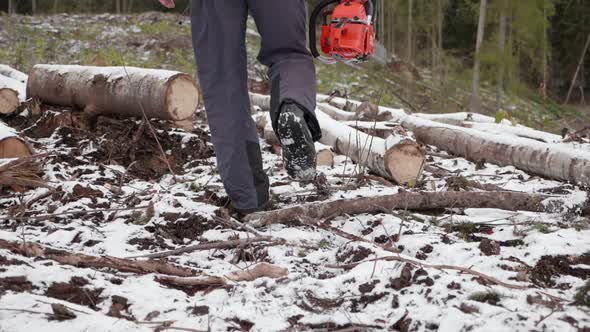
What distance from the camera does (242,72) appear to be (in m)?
2.60

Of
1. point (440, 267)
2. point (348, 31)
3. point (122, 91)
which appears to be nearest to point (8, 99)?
point (122, 91)

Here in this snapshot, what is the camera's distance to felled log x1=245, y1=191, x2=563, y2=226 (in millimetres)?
2623

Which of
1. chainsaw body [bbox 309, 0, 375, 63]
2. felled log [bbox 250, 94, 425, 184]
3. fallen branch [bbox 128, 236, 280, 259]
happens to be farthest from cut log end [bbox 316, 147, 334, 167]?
fallen branch [bbox 128, 236, 280, 259]

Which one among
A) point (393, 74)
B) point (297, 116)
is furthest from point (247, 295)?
point (393, 74)

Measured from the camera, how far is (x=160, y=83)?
410cm

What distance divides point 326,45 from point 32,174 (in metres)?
1.86

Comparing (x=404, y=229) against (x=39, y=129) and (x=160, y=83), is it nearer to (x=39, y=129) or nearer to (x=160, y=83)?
(x=160, y=83)

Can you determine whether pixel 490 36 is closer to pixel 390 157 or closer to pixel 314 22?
pixel 390 157

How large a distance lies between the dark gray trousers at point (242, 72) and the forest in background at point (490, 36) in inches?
277

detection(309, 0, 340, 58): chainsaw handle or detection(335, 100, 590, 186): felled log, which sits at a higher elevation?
detection(309, 0, 340, 58): chainsaw handle

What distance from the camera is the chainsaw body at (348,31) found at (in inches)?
96.7

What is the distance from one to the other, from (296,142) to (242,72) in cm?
47

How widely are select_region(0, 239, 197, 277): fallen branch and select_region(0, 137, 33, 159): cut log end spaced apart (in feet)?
5.51

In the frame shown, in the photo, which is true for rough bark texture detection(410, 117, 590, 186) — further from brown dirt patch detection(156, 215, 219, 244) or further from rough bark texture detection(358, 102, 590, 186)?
brown dirt patch detection(156, 215, 219, 244)
